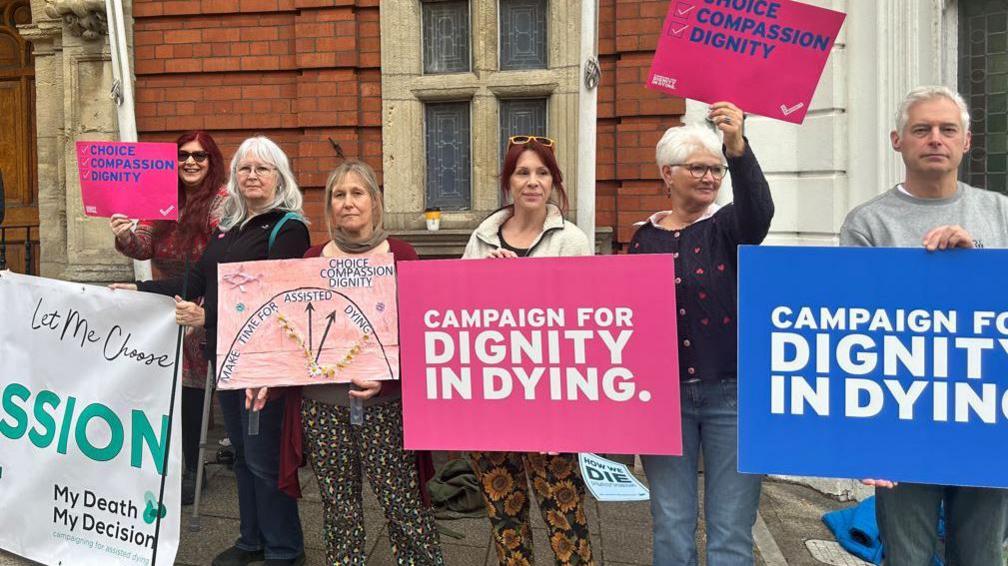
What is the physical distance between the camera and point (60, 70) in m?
5.79

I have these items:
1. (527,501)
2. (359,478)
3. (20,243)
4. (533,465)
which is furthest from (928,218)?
(20,243)

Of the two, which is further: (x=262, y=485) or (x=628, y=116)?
(x=628, y=116)

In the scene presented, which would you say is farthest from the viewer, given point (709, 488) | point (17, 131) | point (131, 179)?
point (17, 131)

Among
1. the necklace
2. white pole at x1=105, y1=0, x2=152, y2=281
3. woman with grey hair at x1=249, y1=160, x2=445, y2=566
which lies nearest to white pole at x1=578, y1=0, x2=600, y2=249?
woman with grey hair at x1=249, y1=160, x2=445, y2=566

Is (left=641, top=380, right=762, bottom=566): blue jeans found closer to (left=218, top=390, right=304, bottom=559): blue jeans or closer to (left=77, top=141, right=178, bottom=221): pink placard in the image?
(left=218, top=390, right=304, bottom=559): blue jeans

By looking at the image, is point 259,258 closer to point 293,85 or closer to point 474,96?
point 474,96

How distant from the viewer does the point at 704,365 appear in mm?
2209

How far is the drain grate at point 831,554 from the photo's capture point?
10.9 feet

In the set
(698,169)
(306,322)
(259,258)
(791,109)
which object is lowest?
(306,322)

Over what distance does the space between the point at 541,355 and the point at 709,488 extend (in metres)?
0.67

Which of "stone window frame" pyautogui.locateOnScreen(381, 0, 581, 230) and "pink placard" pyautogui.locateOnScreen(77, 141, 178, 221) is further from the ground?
"stone window frame" pyautogui.locateOnScreen(381, 0, 581, 230)

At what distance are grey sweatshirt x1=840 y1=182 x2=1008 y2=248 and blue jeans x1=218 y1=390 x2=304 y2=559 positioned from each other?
2.19 meters

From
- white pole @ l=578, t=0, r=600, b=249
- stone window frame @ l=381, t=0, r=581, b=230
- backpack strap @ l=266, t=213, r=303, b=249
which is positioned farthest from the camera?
stone window frame @ l=381, t=0, r=581, b=230

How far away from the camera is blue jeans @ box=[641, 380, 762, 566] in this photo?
218cm
